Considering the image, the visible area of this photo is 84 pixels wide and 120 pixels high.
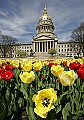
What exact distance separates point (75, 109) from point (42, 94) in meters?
0.86

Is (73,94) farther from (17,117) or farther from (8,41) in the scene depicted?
(8,41)

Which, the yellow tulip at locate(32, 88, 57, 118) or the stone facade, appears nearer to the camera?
the yellow tulip at locate(32, 88, 57, 118)

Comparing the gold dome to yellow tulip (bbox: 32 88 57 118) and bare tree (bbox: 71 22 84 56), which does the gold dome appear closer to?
bare tree (bbox: 71 22 84 56)

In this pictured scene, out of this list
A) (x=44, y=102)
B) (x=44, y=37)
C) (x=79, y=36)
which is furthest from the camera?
(x=44, y=37)

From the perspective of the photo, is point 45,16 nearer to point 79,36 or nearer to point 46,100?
point 79,36

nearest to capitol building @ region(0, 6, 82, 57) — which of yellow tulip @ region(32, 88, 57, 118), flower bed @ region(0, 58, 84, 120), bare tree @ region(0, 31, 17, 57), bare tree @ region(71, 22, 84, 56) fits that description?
bare tree @ region(0, 31, 17, 57)

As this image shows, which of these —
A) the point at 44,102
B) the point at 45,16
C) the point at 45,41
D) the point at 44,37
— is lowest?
the point at 44,102

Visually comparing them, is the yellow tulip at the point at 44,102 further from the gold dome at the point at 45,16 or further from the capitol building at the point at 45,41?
the gold dome at the point at 45,16

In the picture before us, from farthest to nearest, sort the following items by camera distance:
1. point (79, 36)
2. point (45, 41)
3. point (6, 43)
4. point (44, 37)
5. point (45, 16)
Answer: point (45, 16) → point (45, 41) → point (44, 37) → point (6, 43) → point (79, 36)

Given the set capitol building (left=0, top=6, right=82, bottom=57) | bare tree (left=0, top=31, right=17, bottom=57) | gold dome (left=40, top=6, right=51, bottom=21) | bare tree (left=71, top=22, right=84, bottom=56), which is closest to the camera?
bare tree (left=71, top=22, right=84, bottom=56)

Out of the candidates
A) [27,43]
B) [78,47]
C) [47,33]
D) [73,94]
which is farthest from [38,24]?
[73,94]

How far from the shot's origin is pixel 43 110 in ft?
3.45

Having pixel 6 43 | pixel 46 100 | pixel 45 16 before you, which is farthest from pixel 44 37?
pixel 46 100

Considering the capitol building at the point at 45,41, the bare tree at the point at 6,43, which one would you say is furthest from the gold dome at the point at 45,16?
the bare tree at the point at 6,43
